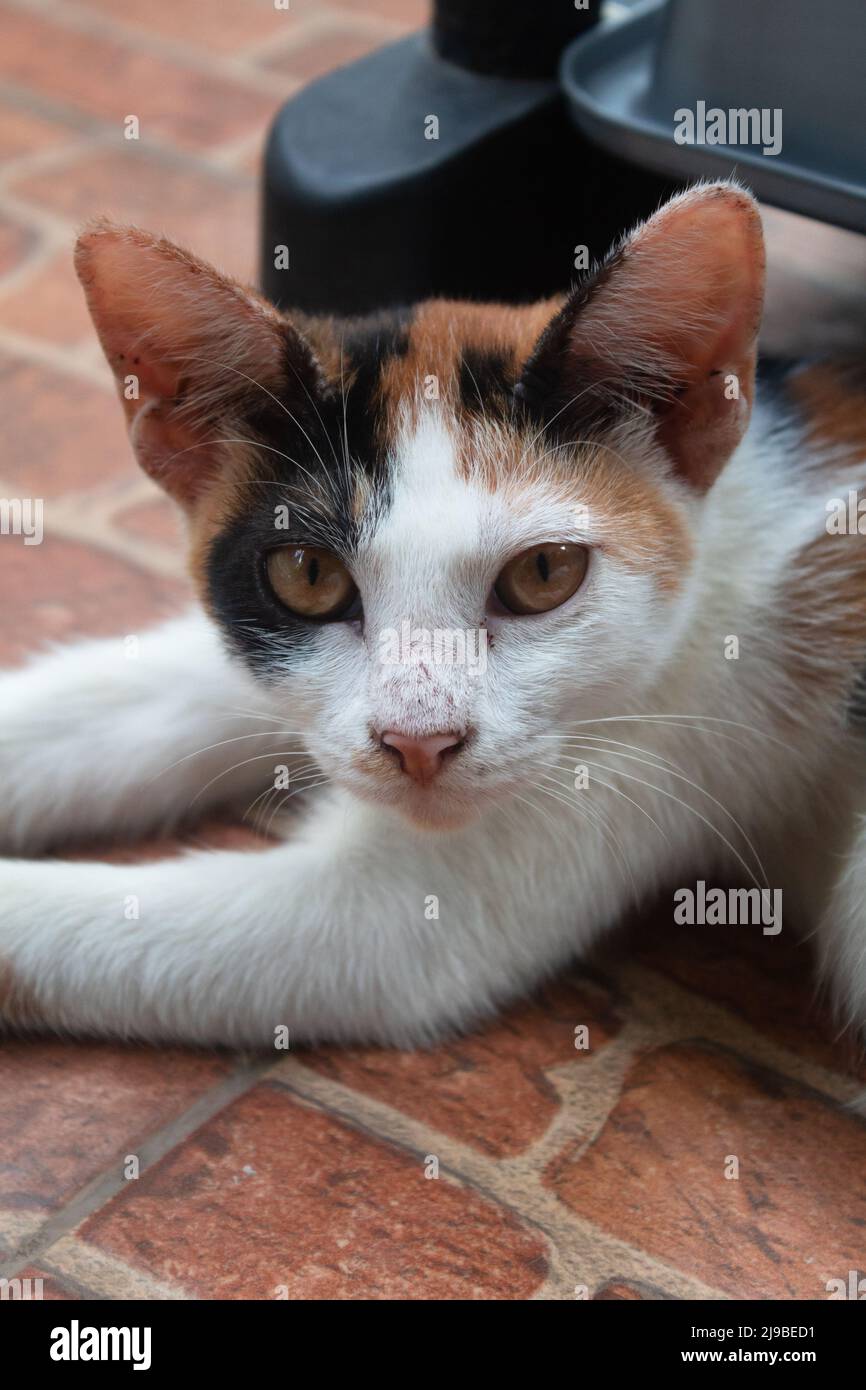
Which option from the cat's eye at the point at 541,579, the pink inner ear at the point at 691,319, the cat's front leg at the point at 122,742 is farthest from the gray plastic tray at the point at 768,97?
the cat's front leg at the point at 122,742

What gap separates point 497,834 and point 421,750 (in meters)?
0.25

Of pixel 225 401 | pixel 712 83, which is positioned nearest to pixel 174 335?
pixel 225 401

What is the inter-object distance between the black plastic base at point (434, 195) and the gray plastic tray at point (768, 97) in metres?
0.19

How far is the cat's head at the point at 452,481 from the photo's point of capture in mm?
1085

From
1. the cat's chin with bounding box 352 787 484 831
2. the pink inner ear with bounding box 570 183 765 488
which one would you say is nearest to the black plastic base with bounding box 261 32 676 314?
the pink inner ear with bounding box 570 183 765 488

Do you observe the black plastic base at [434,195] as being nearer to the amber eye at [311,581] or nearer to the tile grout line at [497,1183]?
the amber eye at [311,581]

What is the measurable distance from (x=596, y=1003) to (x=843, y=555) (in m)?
0.48

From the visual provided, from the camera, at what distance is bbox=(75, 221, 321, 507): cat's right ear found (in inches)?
43.7

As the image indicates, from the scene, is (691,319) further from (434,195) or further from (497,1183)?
(434,195)

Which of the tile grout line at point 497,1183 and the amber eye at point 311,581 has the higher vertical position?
the amber eye at point 311,581

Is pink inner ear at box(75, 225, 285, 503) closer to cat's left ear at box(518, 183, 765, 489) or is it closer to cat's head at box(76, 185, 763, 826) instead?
cat's head at box(76, 185, 763, 826)

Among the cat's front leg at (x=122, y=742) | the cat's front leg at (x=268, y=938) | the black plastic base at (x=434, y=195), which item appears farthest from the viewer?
the black plastic base at (x=434, y=195)

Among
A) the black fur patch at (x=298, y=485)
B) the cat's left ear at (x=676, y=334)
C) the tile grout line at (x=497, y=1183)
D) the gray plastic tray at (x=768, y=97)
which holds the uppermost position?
the gray plastic tray at (x=768, y=97)

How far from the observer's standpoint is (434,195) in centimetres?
189
